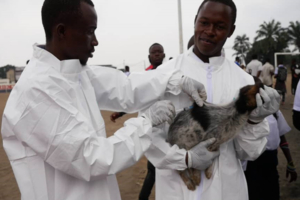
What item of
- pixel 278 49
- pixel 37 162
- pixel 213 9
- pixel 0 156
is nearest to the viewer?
pixel 37 162

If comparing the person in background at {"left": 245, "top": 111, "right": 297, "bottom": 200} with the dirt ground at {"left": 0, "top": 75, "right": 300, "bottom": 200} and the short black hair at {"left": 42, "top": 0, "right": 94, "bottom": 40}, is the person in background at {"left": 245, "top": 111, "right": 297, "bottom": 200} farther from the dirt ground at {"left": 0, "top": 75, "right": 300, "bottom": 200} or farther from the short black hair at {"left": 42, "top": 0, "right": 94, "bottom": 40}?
the short black hair at {"left": 42, "top": 0, "right": 94, "bottom": 40}

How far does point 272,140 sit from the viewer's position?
3348 mm

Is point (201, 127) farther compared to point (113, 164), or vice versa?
point (201, 127)

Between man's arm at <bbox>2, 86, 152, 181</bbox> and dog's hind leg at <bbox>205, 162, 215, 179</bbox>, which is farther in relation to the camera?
dog's hind leg at <bbox>205, 162, 215, 179</bbox>

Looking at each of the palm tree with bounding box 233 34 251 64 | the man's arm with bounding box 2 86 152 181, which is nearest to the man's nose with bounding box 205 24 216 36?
the man's arm with bounding box 2 86 152 181

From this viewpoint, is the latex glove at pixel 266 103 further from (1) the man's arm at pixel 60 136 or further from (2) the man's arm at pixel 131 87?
(1) the man's arm at pixel 60 136

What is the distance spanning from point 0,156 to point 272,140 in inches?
248

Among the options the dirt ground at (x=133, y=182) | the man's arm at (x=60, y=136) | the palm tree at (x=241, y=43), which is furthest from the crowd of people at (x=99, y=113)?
the palm tree at (x=241, y=43)

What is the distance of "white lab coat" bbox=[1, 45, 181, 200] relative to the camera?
1.36 m

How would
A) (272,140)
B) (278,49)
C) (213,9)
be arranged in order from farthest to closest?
(278,49)
(272,140)
(213,9)

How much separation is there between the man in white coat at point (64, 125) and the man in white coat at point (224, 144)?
0.33 m

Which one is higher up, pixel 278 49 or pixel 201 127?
pixel 201 127

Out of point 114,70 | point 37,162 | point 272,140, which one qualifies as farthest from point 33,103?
point 272,140

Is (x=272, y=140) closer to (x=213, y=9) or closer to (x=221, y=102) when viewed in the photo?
(x=221, y=102)
